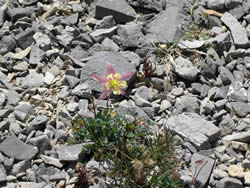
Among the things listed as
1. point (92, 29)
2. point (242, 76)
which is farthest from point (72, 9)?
point (242, 76)

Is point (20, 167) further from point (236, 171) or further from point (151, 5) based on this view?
point (151, 5)

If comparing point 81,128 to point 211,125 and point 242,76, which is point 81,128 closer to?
point 211,125

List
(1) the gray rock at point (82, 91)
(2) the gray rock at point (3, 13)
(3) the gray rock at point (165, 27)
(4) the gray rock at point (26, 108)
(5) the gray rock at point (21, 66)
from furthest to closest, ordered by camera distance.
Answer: (2) the gray rock at point (3, 13) < (3) the gray rock at point (165, 27) < (5) the gray rock at point (21, 66) < (1) the gray rock at point (82, 91) < (4) the gray rock at point (26, 108)

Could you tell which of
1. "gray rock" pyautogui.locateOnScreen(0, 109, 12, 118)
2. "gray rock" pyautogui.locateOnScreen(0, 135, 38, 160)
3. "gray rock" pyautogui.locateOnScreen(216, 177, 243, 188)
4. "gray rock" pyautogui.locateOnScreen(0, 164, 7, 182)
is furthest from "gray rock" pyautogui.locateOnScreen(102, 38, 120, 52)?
"gray rock" pyautogui.locateOnScreen(216, 177, 243, 188)

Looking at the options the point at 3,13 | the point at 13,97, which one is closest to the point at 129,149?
the point at 13,97

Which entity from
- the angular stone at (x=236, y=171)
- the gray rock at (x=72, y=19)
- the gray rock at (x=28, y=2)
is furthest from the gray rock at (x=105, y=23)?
the angular stone at (x=236, y=171)

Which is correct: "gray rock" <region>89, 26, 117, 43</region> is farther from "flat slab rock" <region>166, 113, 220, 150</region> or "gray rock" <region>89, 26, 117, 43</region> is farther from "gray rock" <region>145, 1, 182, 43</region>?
"flat slab rock" <region>166, 113, 220, 150</region>

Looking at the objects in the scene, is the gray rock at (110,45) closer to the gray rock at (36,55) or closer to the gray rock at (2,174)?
the gray rock at (36,55)
